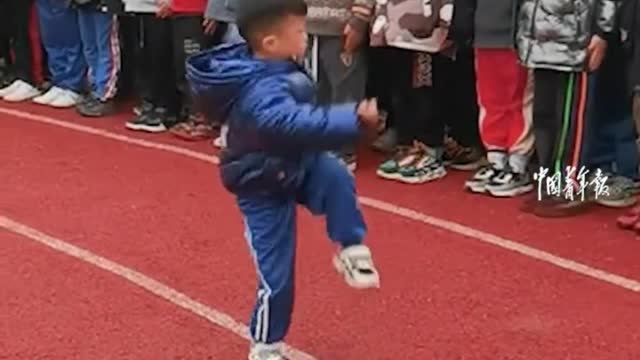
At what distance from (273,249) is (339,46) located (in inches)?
114

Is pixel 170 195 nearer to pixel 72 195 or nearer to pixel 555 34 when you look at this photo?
pixel 72 195

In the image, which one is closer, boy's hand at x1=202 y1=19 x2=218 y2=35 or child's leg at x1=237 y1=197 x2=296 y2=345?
child's leg at x1=237 y1=197 x2=296 y2=345

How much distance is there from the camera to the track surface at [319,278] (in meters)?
4.34

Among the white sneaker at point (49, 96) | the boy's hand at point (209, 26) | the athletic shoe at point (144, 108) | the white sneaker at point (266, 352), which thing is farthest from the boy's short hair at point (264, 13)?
the white sneaker at point (49, 96)

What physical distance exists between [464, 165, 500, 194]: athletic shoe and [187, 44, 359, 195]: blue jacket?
261cm

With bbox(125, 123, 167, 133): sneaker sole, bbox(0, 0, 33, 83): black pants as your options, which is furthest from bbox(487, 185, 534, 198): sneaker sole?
bbox(0, 0, 33, 83): black pants

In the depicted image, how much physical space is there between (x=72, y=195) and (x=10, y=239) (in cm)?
81

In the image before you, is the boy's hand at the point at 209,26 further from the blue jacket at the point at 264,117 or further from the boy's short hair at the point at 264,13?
the boy's short hair at the point at 264,13

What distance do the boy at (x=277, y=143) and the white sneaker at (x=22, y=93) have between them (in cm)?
560

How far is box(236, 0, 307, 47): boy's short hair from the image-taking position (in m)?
3.63

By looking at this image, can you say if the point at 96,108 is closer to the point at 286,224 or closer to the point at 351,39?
the point at 351,39

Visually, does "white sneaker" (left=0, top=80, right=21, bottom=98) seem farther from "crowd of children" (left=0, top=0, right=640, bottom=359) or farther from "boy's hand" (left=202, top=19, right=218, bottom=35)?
"boy's hand" (left=202, top=19, right=218, bottom=35)

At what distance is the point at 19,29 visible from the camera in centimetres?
919

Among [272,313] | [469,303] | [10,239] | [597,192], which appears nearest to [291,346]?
[272,313]
